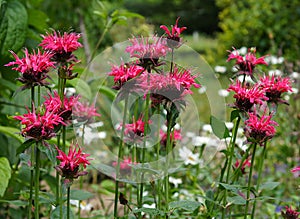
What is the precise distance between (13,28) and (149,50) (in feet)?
2.37

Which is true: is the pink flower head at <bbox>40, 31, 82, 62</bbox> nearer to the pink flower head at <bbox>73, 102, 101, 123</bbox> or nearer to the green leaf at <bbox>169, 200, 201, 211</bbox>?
the pink flower head at <bbox>73, 102, 101, 123</bbox>

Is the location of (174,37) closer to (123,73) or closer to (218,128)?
(123,73)

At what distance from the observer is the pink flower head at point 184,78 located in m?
1.12

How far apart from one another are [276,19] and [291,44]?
0.30m

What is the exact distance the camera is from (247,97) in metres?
1.20

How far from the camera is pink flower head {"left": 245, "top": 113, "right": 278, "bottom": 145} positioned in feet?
3.98

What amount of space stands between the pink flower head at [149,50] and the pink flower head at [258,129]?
0.26 meters

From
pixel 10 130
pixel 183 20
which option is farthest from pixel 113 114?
pixel 183 20

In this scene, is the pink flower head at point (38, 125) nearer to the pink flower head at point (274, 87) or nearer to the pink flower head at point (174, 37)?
the pink flower head at point (174, 37)

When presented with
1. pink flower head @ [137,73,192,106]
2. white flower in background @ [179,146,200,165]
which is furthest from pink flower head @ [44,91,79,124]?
white flower in background @ [179,146,200,165]

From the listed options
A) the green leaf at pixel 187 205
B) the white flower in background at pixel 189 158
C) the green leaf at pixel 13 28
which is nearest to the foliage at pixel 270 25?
the white flower in background at pixel 189 158

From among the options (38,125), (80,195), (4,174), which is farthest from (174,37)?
(4,174)

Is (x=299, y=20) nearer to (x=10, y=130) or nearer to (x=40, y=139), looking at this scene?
(x=10, y=130)

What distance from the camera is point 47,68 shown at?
1.14 m
